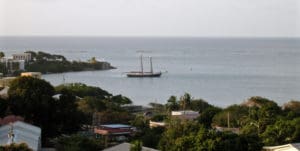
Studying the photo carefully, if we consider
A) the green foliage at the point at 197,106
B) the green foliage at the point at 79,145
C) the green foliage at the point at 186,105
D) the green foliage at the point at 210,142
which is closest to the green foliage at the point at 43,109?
the green foliage at the point at 79,145

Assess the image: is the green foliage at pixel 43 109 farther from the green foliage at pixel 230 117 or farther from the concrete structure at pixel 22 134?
the green foliage at pixel 230 117

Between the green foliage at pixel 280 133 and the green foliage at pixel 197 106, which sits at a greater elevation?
the green foliage at pixel 280 133

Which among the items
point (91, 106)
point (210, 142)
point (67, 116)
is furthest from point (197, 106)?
point (210, 142)

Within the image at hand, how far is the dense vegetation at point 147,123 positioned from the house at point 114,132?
345 mm

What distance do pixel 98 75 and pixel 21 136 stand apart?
30407mm

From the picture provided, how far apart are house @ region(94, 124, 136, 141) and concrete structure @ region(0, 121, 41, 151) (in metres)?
1.71

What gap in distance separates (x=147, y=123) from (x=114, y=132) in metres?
1.59

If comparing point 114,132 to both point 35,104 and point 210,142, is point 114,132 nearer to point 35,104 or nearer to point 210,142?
point 35,104

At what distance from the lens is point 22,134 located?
9.04 metres

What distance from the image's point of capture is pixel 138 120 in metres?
12.8

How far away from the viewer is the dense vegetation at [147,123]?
27.2 feet

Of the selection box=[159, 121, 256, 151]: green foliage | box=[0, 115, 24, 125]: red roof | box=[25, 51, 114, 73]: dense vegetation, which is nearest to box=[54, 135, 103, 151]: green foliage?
box=[159, 121, 256, 151]: green foliage

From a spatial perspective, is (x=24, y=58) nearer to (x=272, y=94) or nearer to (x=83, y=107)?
(x=272, y=94)

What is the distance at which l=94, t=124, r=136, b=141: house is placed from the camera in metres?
11.3
